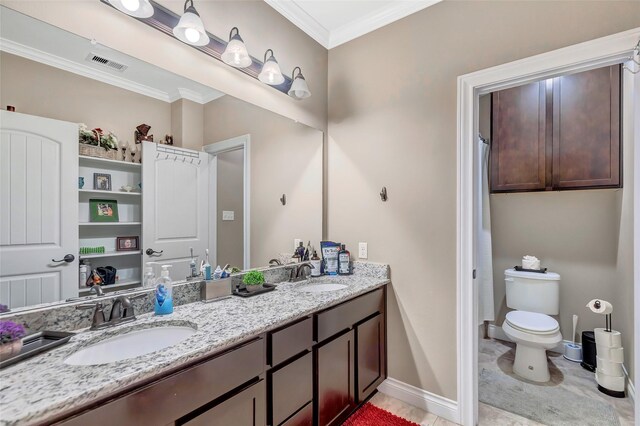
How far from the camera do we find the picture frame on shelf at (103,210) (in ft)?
4.08

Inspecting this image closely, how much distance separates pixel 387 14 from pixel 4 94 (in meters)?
2.20

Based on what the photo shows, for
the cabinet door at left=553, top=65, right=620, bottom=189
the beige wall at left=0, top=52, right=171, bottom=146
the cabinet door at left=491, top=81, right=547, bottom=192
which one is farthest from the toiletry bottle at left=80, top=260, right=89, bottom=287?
the cabinet door at left=553, top=65, right=620, bottom=189

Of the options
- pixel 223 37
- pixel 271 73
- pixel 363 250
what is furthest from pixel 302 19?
pixel 363 250

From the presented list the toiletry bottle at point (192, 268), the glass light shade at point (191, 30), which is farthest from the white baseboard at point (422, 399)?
the glass light shade at point (191, 30)

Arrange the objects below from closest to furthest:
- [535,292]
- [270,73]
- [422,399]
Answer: [270,73], [422,399], [535,292]

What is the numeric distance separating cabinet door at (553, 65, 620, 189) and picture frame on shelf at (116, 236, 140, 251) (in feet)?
10.5

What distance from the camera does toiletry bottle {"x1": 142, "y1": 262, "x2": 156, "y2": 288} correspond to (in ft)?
4.63

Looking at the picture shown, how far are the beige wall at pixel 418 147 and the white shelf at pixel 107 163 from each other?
1.49 meters

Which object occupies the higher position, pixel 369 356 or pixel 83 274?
pixel 83 274

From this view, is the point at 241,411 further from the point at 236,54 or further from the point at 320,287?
the point at 236,54

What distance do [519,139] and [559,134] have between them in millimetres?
295

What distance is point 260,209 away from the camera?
2.08m

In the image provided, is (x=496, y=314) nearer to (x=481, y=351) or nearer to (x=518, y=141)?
(x=481, y=351)

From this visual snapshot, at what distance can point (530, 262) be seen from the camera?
2.88 metres
